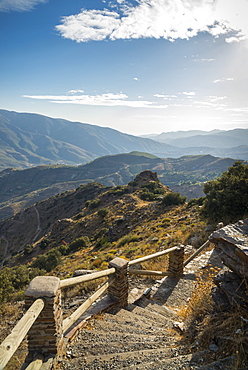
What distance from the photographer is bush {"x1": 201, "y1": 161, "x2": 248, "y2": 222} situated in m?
13.0

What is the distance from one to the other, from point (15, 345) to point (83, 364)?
1431 millimetres

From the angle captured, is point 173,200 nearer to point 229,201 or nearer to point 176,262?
point 229,201

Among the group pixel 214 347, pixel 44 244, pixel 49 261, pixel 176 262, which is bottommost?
pixel 44 244

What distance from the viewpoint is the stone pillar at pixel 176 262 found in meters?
7.17

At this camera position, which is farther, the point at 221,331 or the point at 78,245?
the point at 78,245

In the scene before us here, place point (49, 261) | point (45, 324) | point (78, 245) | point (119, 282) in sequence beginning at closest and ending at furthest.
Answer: point (45, 324) < point (119, 282) < point (49, 261) < point (78, 245)

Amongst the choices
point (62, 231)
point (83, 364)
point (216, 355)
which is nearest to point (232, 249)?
point (216, 355)

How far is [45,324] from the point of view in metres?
3.07

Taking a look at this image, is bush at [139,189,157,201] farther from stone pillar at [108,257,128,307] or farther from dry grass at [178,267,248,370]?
dry grass at [178,267,248,370]

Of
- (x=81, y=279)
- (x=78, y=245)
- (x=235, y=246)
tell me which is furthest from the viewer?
(x=78, y=245)

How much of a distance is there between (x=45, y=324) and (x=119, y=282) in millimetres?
2382

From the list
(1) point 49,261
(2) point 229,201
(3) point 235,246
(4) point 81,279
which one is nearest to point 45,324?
(4) point 81,279

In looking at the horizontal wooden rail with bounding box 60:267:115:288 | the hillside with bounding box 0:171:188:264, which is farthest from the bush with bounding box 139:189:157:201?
the horizontal wooden rail with bounding box 60:267:115:288

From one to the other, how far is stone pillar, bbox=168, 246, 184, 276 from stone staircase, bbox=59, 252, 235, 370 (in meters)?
1.97
